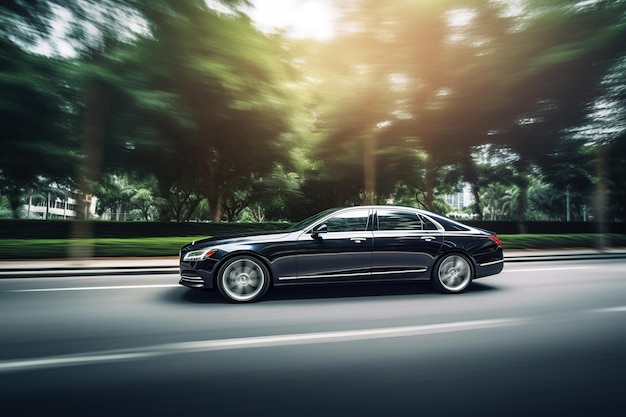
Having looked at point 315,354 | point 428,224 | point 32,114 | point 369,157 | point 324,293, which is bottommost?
point 315,354

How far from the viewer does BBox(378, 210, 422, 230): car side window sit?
6969 mm

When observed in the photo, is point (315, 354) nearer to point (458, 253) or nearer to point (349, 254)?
point (349, 254)

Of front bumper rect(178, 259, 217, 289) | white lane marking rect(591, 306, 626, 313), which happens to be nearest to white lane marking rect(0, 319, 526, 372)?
white lane marking rect(591, 306, 626, 313)

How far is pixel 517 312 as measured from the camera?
588 cm

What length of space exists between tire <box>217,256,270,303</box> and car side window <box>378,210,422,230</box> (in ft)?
6.71

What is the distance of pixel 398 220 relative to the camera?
→ 279 inches

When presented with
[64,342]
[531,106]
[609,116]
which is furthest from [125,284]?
[609,116]

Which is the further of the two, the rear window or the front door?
the rear window

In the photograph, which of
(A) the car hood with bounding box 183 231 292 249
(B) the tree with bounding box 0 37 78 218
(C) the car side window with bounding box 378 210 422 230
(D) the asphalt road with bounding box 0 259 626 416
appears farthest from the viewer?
(B) the tree with bounding box 0 37 78 218

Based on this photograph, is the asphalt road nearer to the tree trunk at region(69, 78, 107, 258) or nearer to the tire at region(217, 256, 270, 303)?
the tire at region(217, 256, 270, 303)

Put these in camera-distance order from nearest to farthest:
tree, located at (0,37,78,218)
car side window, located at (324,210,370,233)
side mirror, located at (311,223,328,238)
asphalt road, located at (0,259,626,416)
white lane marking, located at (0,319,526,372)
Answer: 1. asphalt road, located at (0,259,626,416)
2. white lane marking, located at (0,319,526,372)
3. side mirror, located at (311,223,328,238)
4. car side window, located at (324,210,370,233)
5. tree, located at (0,37,78,218)

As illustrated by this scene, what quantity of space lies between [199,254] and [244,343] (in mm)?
2250

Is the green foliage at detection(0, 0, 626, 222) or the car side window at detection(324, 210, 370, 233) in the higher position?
the green foliage at detection(0, 0, 626, 222)

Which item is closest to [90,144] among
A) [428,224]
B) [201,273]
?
[201,273]
